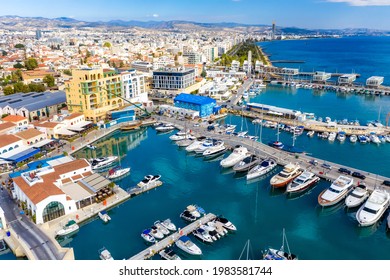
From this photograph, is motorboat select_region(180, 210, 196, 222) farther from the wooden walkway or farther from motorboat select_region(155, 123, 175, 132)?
motorboat select_region(155, 123, 175, 132)

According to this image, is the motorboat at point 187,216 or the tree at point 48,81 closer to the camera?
the motorboat at point 187,216

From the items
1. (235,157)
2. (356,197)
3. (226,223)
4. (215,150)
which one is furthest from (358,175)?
(215,150)

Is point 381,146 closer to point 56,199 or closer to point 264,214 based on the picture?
point 264,214

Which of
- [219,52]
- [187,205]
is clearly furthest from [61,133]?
[219,52]

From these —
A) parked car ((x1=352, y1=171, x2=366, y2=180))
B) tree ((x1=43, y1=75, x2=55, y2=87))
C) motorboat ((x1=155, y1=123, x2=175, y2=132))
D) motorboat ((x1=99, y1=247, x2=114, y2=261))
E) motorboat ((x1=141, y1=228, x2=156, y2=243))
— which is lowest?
motorboat ((x1=99, y1=247, x2=114, y2=261))

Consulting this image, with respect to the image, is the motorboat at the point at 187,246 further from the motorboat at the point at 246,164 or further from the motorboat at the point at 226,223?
the motorboat at the point at 246,164

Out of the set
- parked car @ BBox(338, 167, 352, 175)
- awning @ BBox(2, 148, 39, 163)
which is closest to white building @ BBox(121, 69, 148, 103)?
awning @ BBox(2, 148, 39, 163)

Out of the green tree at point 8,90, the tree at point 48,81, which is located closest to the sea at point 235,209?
the green tree at point 8,90
